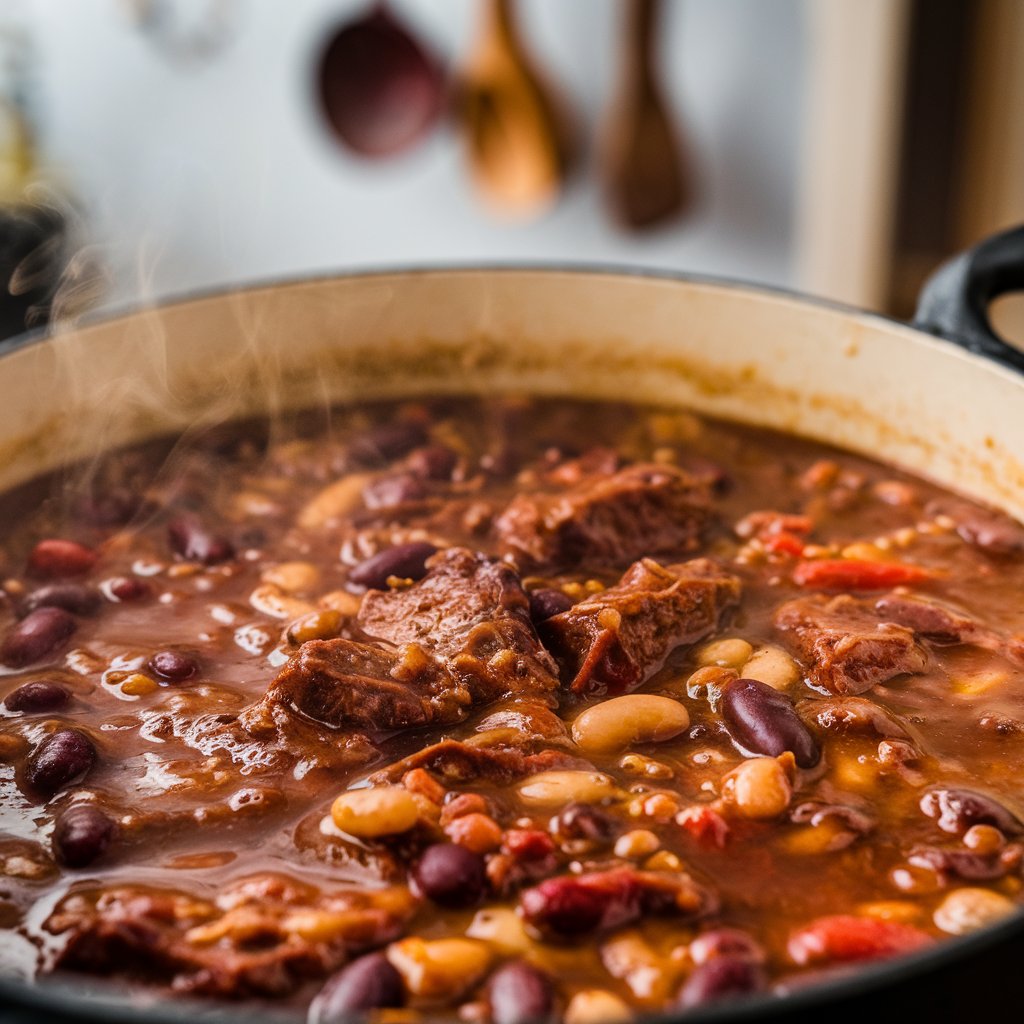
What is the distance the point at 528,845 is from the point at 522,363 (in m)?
1.58

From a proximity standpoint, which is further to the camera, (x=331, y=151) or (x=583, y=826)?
(x=331, y=151)

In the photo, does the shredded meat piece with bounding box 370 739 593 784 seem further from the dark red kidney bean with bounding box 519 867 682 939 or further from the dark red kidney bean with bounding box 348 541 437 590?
the dark red kidney bean with bounding box 348 541 437 590

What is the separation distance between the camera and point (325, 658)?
1.98m

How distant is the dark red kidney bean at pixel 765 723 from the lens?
1851mm

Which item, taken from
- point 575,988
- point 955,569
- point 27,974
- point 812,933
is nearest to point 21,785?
point 27,974

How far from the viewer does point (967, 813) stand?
5.76 feet

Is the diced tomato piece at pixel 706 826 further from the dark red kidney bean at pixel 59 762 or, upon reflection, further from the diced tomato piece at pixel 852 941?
the dark red kidney bean at pixel 59 762

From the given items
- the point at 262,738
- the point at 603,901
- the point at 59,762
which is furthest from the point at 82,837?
the point at 603,901

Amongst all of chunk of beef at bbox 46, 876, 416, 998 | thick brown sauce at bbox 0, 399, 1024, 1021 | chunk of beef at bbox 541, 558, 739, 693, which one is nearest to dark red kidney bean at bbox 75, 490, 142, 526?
thick brown sauce at bbox 0, 399, 1024, 1021

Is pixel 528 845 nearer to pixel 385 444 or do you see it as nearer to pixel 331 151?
pixel 385 444

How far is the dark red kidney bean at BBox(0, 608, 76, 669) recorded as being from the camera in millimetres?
2137

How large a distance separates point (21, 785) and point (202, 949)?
1.44ft

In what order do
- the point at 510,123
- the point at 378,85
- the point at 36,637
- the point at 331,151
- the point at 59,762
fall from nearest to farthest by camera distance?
the point at 59,762 < the point at 36,637 < the point at 510,123 < the point at 378,85 < the point at 331,151

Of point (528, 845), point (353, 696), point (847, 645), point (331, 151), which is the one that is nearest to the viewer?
point (528, 845)
